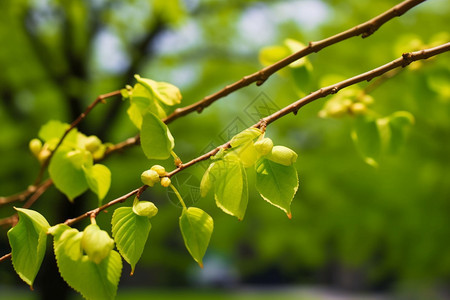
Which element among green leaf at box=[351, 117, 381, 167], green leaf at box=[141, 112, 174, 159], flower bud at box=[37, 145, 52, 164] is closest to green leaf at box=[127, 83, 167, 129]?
green leaf at box=[141, 112, 174, 159]

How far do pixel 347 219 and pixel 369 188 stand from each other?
0.41m

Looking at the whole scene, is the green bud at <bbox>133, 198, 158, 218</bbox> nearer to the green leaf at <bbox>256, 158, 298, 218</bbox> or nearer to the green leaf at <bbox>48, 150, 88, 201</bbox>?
the green leaf at <bbox>256, 158, 298, 218</bbox>

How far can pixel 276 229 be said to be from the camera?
6.43 m

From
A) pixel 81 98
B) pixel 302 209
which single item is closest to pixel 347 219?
pixel 302 209

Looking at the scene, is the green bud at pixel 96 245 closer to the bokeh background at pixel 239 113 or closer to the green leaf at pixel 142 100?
the green leaf at pixel 142 100

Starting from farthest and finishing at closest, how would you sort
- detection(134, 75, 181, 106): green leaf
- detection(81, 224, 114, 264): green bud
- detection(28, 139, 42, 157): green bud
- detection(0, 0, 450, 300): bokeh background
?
detection(0, 0, 450, 300): bokeh background → detection(28, 139, 42, 157): green bud → detection(134, 75, 181, 106): green leaf → detection(81, 224, 114, 264): green bud

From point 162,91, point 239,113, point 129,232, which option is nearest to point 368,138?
→ point 162,91

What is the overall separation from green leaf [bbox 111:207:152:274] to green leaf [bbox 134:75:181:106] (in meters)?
0.17

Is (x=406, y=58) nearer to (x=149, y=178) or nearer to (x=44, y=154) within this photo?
(x=149, y=178)

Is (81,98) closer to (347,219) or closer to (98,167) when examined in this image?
(347,219)

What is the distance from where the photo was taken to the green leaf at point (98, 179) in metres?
0.62

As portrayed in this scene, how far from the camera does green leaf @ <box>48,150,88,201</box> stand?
0.65 metres

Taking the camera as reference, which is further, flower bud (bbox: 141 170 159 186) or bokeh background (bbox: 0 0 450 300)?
bokeh background (bbox: 0 0 450 300)

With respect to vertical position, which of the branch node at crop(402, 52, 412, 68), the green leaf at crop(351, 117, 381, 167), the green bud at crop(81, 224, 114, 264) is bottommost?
the green leaf at crop(351, 117, 381, 167)
